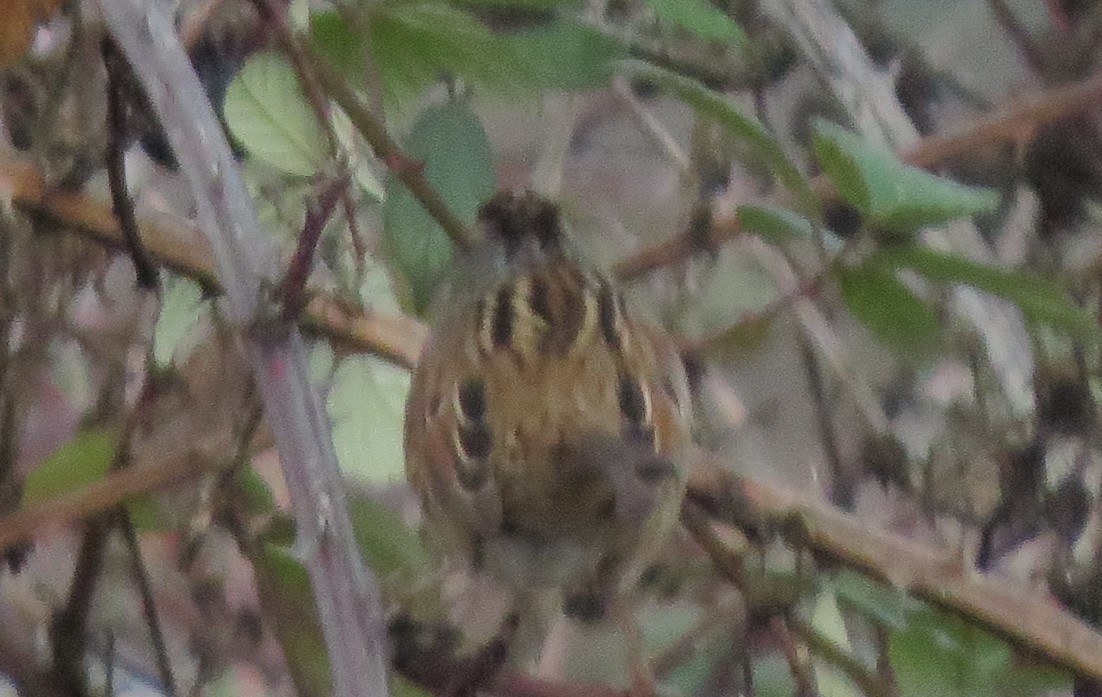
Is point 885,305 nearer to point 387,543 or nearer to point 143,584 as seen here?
point 387,543

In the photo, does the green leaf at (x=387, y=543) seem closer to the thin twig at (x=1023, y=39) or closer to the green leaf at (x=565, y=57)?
the green leaf at (x=565, y=57)

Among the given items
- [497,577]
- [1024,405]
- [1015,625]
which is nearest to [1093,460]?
[1024,405]

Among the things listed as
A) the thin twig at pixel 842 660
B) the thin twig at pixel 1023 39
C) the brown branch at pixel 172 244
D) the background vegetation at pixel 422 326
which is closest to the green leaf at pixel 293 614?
the background vegetation at pixel 422 326

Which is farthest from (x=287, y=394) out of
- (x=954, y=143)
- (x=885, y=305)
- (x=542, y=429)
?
(x=954, y=143)

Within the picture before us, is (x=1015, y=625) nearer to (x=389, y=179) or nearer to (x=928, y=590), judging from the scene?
(x=928, y=590)

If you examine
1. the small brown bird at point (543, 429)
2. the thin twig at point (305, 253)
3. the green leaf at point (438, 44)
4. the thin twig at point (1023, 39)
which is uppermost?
the green leaf at point (438, 44)
